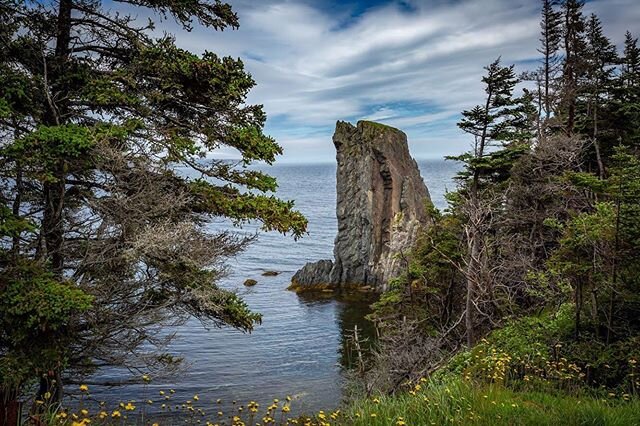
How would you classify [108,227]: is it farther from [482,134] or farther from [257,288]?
[257,288]

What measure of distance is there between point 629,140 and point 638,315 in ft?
56.3

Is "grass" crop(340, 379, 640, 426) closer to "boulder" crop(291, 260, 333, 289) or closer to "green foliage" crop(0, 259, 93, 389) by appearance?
"green foliage" crop(0, 259, 93, 389)

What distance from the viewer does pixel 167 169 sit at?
9.49 metres

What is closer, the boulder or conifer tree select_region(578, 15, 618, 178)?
conifer tree select_region(578, 15, 618, 178)

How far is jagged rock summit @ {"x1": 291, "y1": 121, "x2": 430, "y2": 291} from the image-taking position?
42.8m

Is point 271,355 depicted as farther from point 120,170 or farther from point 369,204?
point 369,204

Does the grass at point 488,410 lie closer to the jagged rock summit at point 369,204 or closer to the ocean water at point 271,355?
the ocean water at point 271,355

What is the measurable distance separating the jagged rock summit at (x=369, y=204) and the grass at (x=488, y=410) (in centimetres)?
3618

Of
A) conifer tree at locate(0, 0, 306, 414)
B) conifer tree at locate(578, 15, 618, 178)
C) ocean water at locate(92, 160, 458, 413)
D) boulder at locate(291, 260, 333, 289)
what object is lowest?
ocean water at locate(92, 160, 458, 413)

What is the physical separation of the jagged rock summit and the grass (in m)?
36.2

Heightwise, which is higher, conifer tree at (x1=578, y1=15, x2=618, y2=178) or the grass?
conifer tree at (x1=578, y1=15, x2=618, y2=178)

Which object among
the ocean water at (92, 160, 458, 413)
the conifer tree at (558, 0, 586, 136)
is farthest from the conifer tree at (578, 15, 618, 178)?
the ocean water at (92, 160, 458, 413)

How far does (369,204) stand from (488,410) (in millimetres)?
39717

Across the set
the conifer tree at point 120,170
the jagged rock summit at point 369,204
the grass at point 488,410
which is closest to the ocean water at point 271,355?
the conifer tree at point 120,170
